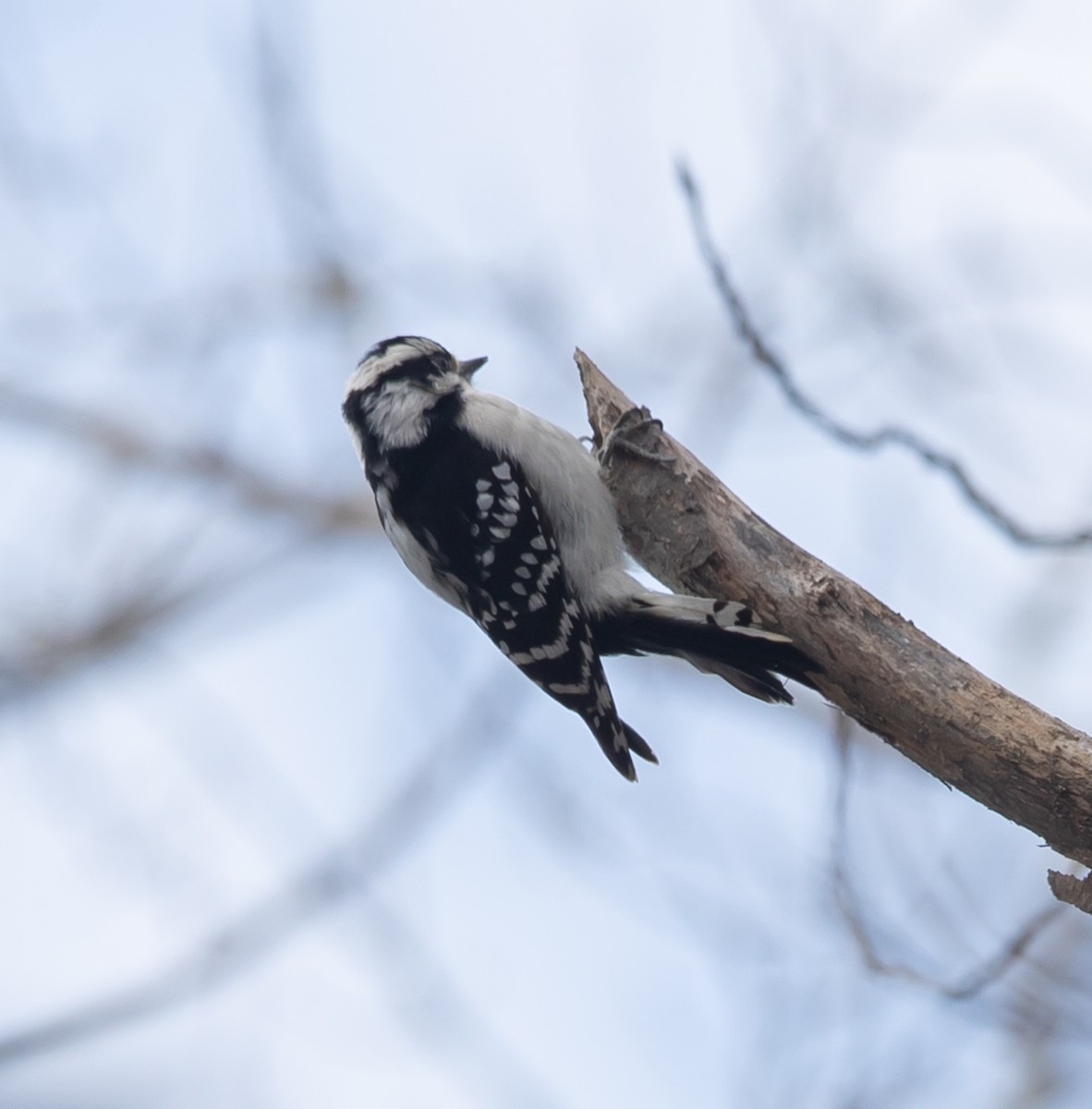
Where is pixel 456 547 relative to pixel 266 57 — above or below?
below

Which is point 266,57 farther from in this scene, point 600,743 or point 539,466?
point 600,743

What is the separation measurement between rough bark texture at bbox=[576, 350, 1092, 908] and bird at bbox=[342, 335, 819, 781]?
1.08 feet

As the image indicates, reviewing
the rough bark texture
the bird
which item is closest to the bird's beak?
the bird

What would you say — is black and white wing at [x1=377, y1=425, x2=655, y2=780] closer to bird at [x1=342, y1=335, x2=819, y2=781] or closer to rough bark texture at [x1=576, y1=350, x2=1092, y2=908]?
bird at [x1=342, y1=335, x2=819, y2=781]

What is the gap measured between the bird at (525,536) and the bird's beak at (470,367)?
0.48 metres

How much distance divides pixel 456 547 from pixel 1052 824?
208cm

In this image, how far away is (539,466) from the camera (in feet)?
13.6

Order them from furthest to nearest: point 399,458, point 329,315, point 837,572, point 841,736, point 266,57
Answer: point 329,315
point 266,57
point 399,458
point 841,736
point 837,572

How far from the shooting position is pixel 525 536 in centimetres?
403

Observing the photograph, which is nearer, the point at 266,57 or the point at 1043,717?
the point at 1043,717

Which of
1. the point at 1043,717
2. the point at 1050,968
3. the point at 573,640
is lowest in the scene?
the point at 1050,968

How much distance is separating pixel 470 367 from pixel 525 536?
1.10 meters

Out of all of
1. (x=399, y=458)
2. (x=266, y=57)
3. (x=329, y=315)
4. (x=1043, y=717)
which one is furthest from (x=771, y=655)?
(x=329, y=315)

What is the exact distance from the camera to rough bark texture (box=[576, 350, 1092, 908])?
9.15 ft
